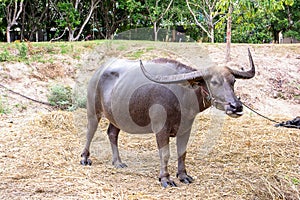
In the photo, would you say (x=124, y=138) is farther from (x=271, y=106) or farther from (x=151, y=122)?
(x=271, y=106)

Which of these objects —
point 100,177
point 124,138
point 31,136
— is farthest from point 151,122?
point 31,136

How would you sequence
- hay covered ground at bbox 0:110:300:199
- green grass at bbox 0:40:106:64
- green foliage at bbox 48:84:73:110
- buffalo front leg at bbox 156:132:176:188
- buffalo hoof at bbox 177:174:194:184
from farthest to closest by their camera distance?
green grass at bbox 0:40:106:64, green foliage at bbox 48:84:73:110, buffalo hoof at bbox 177:174:194:184, buffalo front leg at bbox 156:132:176:188, hay covered ground at bbox 0:110:300:199

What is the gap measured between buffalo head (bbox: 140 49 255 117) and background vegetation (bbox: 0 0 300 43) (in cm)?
1150

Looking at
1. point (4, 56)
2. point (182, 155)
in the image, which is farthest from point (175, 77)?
point (4, 56)

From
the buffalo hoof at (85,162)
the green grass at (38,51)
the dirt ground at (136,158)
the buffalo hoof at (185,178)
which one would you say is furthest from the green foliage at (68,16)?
the buffalo hoof at (185,178)

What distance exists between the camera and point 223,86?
343 cm

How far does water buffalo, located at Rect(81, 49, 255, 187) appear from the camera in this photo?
349cm

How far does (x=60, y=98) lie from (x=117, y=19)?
881 centimetres

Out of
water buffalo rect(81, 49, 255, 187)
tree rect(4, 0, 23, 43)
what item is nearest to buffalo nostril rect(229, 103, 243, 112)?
water buffalo rect(81, 49, 255, 187)

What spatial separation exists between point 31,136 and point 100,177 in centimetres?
217

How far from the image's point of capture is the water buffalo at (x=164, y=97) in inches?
137

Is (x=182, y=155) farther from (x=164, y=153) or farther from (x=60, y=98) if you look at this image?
(x=60, y=98)

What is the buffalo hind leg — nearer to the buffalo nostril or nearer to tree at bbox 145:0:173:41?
the buffalo nostril

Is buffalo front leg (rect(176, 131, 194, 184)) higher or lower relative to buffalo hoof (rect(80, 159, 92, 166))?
higher
